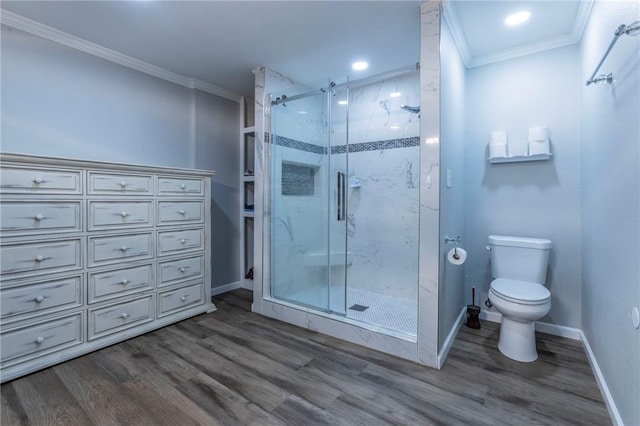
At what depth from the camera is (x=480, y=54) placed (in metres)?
2.57

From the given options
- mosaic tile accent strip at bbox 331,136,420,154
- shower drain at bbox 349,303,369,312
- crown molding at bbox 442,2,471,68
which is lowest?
shower drain at bbox 349,303,369,312

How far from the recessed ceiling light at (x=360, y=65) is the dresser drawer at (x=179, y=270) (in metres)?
2.41

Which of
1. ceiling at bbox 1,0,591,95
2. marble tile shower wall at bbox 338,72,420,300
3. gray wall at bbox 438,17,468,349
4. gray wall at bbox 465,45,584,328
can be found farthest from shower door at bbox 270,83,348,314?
gray wall at bbox 465,45,584,328

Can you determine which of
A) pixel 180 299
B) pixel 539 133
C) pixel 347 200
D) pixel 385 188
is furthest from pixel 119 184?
pixel 539 133

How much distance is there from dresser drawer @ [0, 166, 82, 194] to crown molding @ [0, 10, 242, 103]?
3.89 ft

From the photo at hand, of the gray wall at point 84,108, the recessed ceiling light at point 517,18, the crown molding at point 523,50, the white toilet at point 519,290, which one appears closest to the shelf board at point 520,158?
the white toilet at point 519,290

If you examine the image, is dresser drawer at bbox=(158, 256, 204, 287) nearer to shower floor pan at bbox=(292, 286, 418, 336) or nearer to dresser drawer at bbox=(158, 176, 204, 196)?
dresser drawer at bbox=(158, 176, 204, 196)

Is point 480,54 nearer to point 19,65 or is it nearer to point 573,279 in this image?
point 573,279

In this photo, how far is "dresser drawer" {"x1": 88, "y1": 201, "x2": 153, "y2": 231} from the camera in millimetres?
2121

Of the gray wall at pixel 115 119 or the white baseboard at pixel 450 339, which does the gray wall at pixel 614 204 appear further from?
the gray wall at pixel 115 119

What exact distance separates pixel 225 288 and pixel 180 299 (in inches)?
36.2

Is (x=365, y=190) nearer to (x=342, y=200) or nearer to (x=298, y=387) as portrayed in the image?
(x=342, y=200)

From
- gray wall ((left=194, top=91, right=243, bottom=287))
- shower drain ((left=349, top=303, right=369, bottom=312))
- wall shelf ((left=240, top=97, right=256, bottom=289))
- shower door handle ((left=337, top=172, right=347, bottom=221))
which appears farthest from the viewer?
wall shelf ((left=240, top=97, right=256, bottom=289))

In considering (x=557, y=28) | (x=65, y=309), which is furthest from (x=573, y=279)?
(x=65, y=309)
